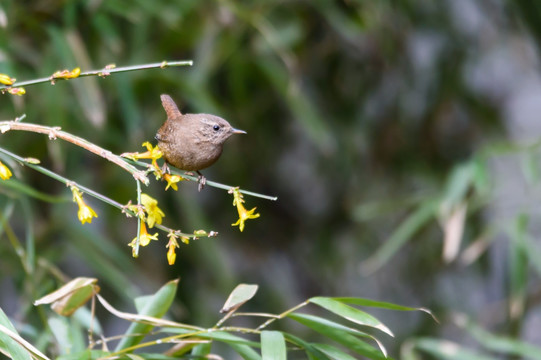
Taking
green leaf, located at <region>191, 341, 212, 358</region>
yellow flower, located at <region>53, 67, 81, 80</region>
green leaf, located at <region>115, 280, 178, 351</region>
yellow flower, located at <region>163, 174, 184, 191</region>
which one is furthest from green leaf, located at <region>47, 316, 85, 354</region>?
yellow flower, located at <region>53, 67, 81, 80</region>

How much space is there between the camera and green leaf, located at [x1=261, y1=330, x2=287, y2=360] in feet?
3.35

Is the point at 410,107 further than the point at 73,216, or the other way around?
the point at 410,107

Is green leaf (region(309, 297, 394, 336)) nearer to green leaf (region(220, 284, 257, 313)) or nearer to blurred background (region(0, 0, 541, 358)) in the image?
green leaf (region(220, 284, 257, 313))

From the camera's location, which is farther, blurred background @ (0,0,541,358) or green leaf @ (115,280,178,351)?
blurred background @ (0,0,541,358)

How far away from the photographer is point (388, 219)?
3385 millimetres

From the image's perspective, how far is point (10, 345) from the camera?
3.24ft

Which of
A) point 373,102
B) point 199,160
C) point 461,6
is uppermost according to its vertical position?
point 461,6

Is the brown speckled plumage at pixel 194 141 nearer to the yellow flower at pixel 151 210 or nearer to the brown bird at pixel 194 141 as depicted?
the brown bird at pixel 194 141

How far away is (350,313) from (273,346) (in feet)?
0.45

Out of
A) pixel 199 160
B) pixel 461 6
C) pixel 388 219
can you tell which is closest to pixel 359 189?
pixel 388 219

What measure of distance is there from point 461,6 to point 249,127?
49.7 inches

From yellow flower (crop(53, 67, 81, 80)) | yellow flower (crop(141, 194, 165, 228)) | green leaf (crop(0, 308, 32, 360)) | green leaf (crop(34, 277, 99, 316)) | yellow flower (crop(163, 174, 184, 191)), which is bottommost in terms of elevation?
green leaf (crop(0, 308, 32, 360))

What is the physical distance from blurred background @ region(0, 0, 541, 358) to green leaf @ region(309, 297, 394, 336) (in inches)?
42.3

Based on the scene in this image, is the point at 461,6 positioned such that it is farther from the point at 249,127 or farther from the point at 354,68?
the point at 249,127
